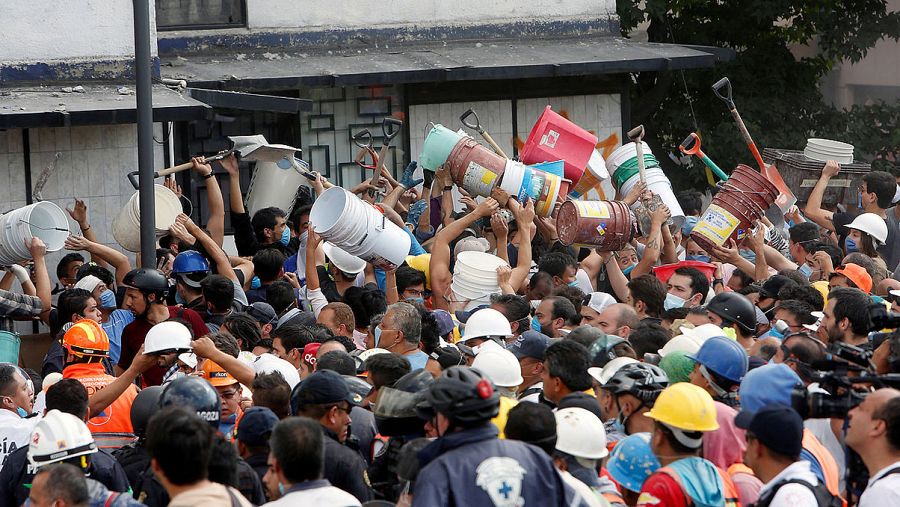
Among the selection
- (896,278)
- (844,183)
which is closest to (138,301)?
(896,278)

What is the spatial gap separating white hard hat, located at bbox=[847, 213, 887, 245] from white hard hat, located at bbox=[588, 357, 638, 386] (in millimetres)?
4706

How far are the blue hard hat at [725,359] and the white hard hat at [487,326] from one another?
1702 mm

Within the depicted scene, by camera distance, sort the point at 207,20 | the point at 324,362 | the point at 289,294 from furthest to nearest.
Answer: the point at 207,20 < the point at 289,294 < the point at 324,362

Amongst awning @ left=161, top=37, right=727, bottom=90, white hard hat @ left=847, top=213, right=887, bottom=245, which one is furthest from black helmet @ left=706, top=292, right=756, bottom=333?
awning @ left=161, top=37, right=727, bottom=90

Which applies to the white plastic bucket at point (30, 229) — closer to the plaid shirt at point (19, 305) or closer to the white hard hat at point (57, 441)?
the plaid shirt at point (19, 305)

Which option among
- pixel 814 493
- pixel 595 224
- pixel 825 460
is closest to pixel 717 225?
pixel 595 224

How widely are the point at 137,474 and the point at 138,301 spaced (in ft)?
9.38

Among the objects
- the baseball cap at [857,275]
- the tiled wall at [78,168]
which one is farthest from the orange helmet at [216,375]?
the tiled wall at [78,168]

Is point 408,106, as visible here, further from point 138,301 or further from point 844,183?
point 138,301

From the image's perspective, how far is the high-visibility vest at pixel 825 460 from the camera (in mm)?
5555

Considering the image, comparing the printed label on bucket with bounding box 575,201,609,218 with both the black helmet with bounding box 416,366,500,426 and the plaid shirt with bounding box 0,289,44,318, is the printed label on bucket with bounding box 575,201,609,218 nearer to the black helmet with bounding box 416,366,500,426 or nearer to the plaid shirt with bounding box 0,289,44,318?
the plaid shirt with bounding box 0,289,44,318

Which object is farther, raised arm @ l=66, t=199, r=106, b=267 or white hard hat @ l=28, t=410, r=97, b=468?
raised arm @ l=66, t=199, r=106, b=267

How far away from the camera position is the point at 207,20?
13.8m

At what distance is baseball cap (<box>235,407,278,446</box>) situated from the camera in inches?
225
